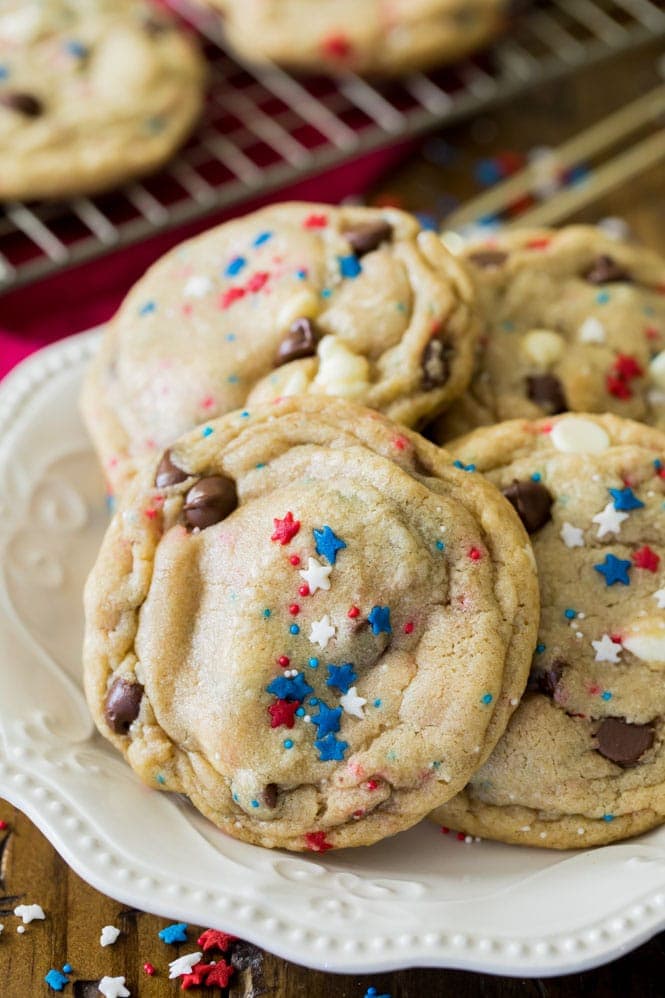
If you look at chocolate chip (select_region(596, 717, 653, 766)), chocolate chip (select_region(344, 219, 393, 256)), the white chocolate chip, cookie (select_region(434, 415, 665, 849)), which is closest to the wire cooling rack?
chocolate chip (select_region(344, 219, 393, 256))

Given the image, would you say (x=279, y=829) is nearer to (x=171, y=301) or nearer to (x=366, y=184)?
(x=171, y=301)

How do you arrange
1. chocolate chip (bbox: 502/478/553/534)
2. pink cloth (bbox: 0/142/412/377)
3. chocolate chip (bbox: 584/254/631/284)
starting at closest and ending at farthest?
chocolate chip (bbox: 502/478/553/534) → chocolate chip (bbox: 584/254/631/284) → pink cloth (bbox: 0/142/412/377)

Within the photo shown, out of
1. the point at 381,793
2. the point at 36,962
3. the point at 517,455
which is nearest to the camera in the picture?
the point at 381,793

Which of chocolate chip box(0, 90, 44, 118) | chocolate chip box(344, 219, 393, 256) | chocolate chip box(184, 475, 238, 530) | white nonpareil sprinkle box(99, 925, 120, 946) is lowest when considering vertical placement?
white nonpareil sprinkle box(99, 925, 120, 946)

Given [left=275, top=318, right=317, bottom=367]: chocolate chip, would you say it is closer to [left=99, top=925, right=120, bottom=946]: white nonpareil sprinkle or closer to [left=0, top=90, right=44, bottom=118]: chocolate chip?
[left=99, top=925, right=120, bottom=946]: white nonpareil sprinkle

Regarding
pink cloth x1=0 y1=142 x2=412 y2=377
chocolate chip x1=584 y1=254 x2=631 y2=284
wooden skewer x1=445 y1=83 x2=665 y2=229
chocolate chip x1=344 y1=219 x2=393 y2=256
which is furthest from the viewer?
wooden skewer x1=445 y1=83 x2=665 y2=229

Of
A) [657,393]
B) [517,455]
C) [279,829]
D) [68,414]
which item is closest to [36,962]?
[279,829]
